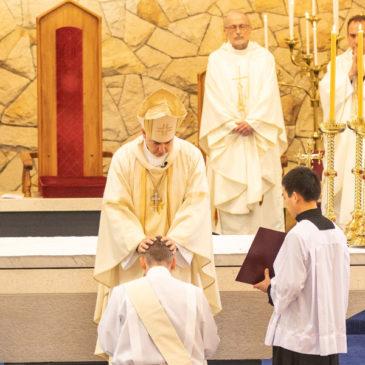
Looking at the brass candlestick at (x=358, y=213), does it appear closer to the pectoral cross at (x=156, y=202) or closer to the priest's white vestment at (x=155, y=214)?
the priest's white vestment at (x=155, y=214)

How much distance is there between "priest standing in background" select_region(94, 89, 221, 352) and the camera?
160 inches

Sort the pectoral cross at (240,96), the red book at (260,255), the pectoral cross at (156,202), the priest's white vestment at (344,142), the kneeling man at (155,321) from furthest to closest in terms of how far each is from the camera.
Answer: the pectoral cross at (240,96) → the priest's white vestment at (344,142) → the pectoral cross at (156,202) → the red book at (260,255) → the kneeling man at (155,321)

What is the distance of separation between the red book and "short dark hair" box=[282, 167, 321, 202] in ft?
1.06

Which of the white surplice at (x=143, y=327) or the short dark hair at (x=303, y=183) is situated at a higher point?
the short dark hair at (x=303, y=183)

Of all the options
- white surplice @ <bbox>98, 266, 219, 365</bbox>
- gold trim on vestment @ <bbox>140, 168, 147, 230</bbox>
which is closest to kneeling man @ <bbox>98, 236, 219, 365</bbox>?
white surplice @ <bbox>98, 266, 219, 365</bbox>

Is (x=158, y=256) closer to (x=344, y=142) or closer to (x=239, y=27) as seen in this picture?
(x=344, y=142)

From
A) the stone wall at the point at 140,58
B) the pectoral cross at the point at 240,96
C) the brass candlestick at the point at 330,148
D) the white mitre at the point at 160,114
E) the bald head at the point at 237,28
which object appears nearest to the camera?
the white mitre at the point at 160,114

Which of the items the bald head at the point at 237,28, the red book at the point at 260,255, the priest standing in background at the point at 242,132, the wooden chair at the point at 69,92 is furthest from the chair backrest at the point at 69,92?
the red book at the point at 260,255

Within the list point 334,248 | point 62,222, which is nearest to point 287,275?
point 334,248

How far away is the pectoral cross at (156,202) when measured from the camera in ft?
13.9

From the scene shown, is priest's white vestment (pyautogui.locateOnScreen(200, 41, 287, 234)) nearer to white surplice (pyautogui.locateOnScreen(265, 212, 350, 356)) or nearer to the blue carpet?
the blue carpet

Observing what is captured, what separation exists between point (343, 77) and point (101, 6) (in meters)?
3.53

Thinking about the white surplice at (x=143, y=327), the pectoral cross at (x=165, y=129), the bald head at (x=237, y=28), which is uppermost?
the bald head at (x=237, y=28)

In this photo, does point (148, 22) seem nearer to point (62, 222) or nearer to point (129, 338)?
point (62, 222)
